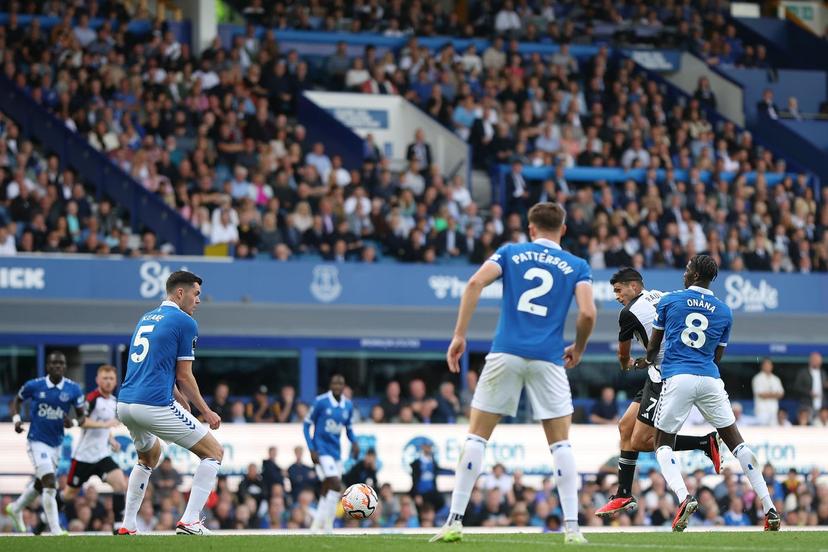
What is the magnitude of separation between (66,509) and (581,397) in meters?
9.96

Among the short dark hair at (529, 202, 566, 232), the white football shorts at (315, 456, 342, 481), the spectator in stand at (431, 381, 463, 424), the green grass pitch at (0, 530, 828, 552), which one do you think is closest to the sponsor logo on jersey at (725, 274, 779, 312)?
the spectator in stand at (431, 381, 463, 424)

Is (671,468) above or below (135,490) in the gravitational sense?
above

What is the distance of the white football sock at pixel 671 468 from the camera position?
42.5ft

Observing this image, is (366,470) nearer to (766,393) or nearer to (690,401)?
(766,393)

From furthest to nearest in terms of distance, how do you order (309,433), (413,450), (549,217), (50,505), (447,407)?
(447,407) → (413,450) → (309,433) → (50,505) → (549,217)

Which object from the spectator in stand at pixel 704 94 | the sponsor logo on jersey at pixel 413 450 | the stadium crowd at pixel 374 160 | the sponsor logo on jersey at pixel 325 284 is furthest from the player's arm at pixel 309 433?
the spectator in stand at pixel 704 94

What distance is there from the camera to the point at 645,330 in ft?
44.2

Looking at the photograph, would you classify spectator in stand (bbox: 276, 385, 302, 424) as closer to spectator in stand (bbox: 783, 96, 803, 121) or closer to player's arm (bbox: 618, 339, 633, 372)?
player's arm (bbox: 618, 339, 633, 372)

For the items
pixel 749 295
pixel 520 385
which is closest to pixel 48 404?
pixel 520 385

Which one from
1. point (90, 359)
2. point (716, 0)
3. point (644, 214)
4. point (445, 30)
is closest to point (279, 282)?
point (90, 359)

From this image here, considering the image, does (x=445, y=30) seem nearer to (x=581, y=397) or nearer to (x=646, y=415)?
(x=581, y=397)

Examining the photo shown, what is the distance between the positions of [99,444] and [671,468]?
8.56 meters

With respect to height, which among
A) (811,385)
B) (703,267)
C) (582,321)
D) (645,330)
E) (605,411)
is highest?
(703,267)

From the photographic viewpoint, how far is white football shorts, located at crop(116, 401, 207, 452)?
12.2 meters
